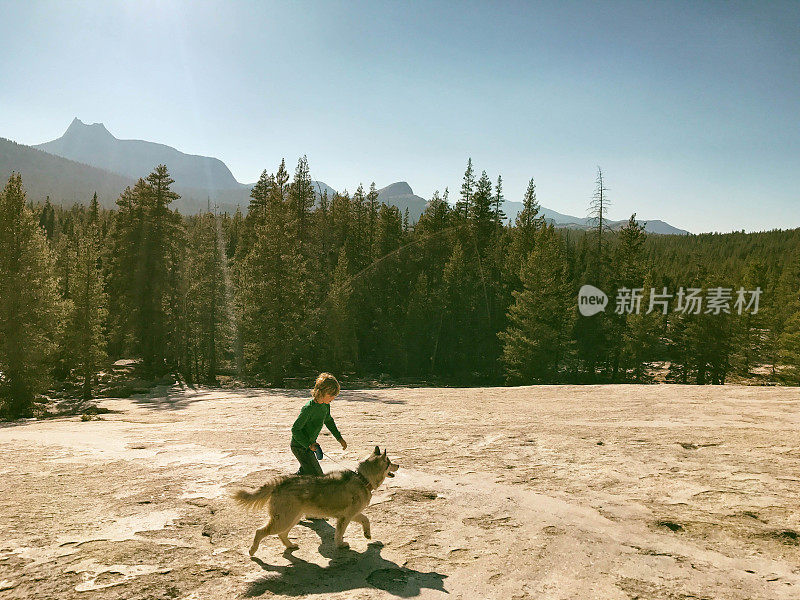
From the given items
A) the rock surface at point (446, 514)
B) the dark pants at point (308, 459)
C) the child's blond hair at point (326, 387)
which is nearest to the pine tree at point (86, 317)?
the rock surface at point (446, 514)

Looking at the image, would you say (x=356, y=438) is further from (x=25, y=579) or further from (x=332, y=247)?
(x=332, y=247)

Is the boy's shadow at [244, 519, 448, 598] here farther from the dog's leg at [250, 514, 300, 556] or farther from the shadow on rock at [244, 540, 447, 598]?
the dog's leg at [250, 514, 300, 556]

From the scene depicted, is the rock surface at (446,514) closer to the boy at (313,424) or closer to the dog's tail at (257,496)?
the dog's tail at (257,496)

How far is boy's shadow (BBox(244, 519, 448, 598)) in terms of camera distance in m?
4.97

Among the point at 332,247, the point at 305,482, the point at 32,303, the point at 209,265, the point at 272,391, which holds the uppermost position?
the point at 332,247

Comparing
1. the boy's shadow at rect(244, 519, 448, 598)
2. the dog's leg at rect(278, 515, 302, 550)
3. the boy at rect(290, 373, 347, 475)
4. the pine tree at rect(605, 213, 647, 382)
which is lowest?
the boy's shadow at rect(244, 519, 448, 598)

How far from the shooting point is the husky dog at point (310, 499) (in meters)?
5.48

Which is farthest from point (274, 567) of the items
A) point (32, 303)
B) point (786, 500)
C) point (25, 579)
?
point (32, 303)

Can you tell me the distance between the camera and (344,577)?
17.2ft

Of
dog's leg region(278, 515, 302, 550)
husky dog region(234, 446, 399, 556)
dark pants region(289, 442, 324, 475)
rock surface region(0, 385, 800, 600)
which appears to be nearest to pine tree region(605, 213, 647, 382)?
rock surface region(0, 385, 800, 600)

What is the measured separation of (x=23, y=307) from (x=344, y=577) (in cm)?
2480

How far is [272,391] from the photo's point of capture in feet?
77.4

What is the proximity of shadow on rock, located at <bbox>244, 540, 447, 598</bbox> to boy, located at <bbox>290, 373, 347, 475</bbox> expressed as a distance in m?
1.25

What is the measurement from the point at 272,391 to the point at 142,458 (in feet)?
46.1
